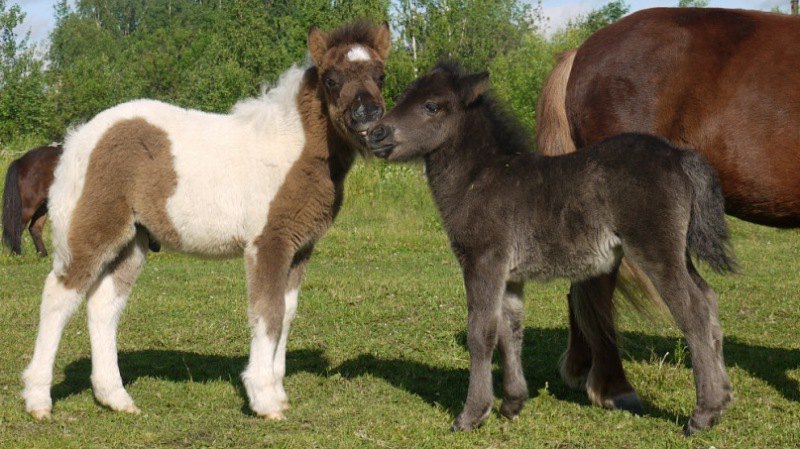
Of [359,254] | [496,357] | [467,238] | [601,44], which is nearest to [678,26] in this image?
[601,44]

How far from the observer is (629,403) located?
620cm

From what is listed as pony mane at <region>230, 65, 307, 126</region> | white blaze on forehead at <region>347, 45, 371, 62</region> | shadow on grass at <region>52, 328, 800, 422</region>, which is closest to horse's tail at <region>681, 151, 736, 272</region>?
shadow on grass at <region>52, 328, 800, 422</region>

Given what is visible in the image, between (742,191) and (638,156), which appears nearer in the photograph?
(638,156)

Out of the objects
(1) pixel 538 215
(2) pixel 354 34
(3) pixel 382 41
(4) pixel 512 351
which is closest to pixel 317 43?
(2) pixel 354 34

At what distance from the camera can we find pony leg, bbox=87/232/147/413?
20.8 feet

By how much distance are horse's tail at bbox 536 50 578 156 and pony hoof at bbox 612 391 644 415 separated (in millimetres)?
1784

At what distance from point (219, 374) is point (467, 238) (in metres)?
2.89

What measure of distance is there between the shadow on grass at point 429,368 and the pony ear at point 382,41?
250 centimetres

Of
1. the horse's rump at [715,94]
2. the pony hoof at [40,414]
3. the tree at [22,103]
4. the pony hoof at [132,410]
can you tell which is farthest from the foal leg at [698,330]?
Answer: the tree at [22,103]

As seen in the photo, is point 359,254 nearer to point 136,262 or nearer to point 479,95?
point 136,262

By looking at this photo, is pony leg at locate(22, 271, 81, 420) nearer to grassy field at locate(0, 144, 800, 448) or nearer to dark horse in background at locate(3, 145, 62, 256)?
grassy field at locate(0, 144, 800, 448)

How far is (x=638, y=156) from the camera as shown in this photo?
5277mm

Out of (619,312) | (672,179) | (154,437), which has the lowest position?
(154,437)

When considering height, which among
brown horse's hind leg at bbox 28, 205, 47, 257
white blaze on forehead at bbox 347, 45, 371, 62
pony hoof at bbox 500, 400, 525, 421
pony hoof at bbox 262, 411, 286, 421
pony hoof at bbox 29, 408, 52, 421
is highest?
white blaze on forehead at bbox 347, 45, 371, 62
